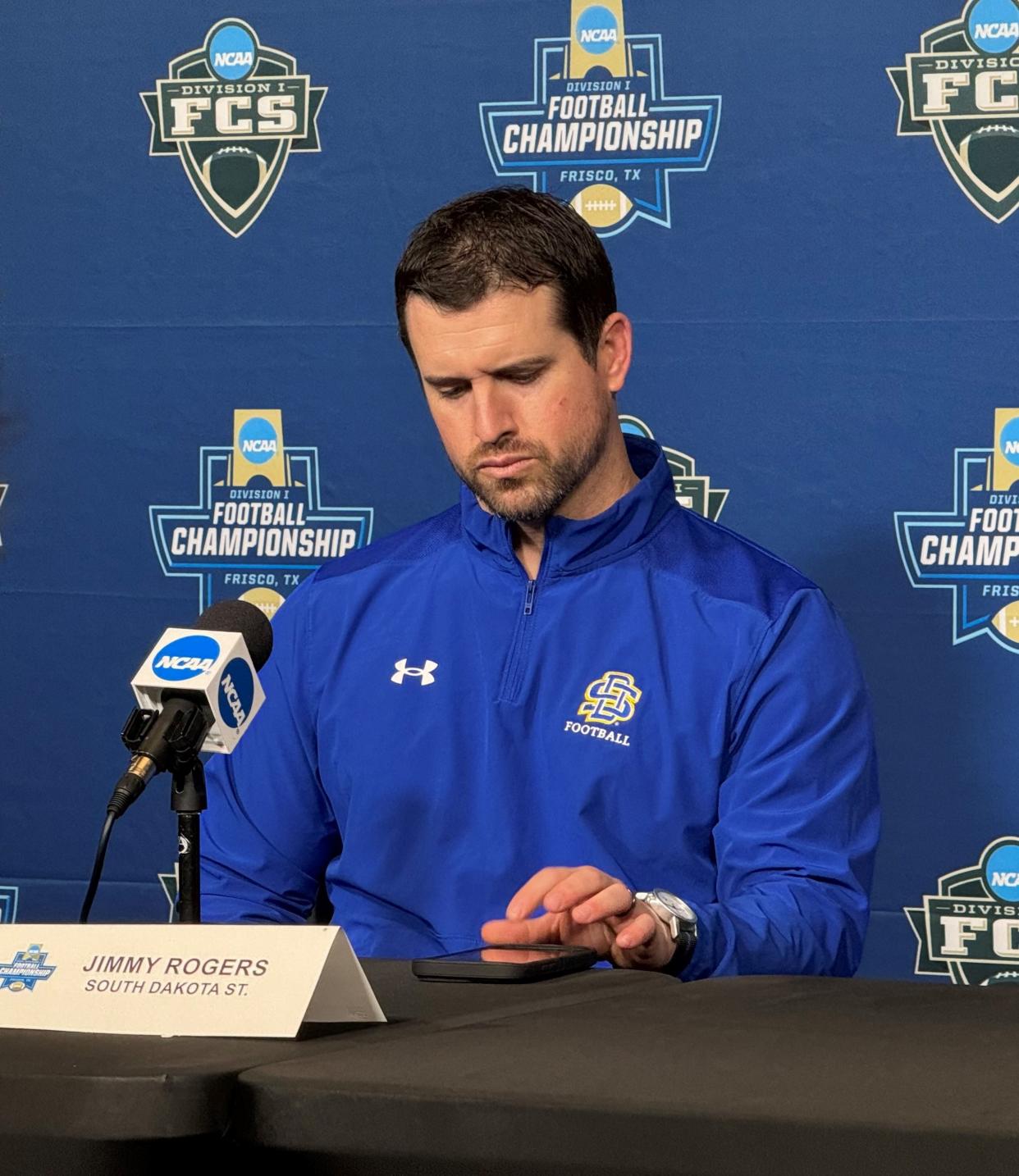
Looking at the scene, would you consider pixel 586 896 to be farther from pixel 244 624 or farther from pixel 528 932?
pixel 244 624

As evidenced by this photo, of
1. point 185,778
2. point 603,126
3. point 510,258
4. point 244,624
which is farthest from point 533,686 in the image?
point 603,126

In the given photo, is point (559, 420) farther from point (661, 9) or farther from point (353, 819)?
point (661, 9)

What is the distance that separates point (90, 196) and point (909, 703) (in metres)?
1.29

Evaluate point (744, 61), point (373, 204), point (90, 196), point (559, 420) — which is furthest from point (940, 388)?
point (90, 196)

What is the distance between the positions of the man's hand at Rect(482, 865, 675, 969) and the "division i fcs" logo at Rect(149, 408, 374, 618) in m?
1.18

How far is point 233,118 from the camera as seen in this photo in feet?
7.69

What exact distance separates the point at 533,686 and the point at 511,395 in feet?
0.92

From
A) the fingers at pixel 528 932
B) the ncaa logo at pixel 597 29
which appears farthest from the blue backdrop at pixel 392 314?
the fingers at pixel 528 932

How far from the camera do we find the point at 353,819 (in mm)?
1643

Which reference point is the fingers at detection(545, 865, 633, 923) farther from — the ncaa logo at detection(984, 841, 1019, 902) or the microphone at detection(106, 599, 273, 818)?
the ncaa logo at detection(984, 841, 1019, 902)

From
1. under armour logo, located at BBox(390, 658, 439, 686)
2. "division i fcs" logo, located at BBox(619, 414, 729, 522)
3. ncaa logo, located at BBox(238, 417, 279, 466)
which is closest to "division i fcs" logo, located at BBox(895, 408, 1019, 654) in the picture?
"division i fcs" logo, located at BBox(619, 414, 729, 522)

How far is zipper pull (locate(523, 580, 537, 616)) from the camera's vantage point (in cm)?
167

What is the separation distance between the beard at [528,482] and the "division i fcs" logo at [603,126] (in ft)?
1.99

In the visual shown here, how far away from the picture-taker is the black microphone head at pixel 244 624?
114 cm
